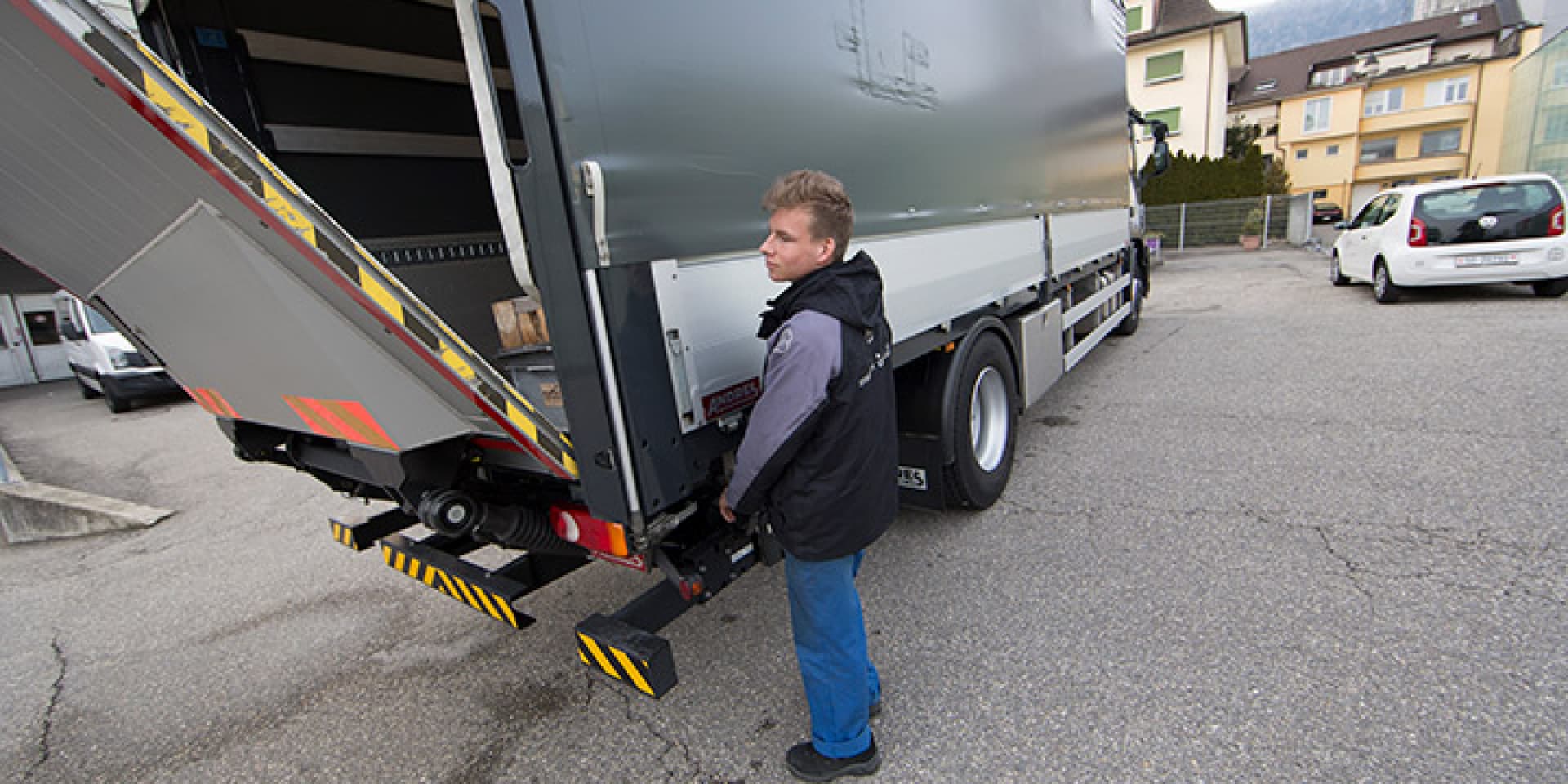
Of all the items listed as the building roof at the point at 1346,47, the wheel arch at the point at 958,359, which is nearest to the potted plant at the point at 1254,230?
the wheel arch at the point at 958,359

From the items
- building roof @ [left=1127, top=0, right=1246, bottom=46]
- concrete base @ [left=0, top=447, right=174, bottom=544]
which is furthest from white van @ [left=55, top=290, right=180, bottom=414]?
building roof @ [left=1127, top=0, right=1246, bottom=46]

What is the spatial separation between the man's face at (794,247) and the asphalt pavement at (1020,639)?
1.53m

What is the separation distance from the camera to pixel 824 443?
1.81m

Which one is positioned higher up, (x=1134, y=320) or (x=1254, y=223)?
(x=1254, y=223)

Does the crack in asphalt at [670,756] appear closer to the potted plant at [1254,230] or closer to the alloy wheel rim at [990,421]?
the alloy wheel rim at [990,421]

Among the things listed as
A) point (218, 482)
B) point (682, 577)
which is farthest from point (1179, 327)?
point (218, 482)

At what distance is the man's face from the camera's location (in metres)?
1.78

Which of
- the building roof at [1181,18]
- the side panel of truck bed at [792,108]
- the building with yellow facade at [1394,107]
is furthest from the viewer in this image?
the building with yellow facade at [1394,107]

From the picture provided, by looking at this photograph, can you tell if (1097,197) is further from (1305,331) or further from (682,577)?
(682,577)

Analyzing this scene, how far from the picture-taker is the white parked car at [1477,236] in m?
7.64

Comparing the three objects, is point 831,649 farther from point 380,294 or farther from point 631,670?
point 380,294

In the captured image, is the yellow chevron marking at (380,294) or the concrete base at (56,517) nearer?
the yellow chevron marking at (380,294)

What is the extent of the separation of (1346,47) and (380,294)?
56.5m

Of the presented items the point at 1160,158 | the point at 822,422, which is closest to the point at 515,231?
the point at 822,422
